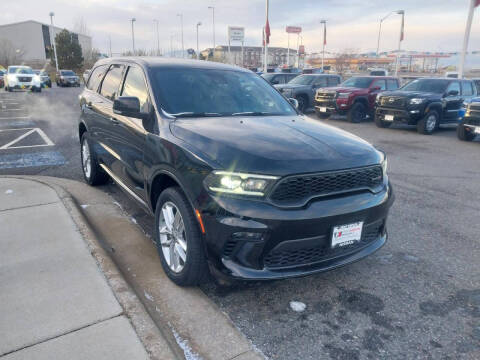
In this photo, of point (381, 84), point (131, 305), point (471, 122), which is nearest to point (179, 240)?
point (131, 305)

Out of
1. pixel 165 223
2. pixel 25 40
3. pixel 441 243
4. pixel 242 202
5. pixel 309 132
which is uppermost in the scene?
pixel 25 40

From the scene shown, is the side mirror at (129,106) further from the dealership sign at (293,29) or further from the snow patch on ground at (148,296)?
the dealership sign at (293,29)

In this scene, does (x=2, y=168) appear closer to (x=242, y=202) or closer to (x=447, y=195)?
(x=242, y=202)

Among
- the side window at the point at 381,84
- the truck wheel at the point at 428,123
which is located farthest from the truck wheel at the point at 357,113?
the truck wheel at the point at 428,123

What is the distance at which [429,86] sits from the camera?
12.6 meters

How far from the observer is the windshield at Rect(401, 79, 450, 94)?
12352 millimetres

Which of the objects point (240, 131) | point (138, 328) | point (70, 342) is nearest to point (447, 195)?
point (240, 131)

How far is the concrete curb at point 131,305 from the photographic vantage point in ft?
7.67

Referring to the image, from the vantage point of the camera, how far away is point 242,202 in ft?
8.29

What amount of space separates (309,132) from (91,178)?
12.0 feet

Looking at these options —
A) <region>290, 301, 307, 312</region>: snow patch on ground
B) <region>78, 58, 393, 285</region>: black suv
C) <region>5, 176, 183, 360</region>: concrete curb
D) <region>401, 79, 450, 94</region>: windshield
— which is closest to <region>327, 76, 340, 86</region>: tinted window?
<region>401, 79, 450, 94</region>: windshield

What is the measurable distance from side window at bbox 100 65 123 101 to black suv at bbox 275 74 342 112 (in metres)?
11.4

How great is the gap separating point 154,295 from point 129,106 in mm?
1645

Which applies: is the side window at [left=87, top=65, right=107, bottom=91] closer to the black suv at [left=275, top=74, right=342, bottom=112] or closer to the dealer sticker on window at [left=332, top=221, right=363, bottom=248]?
the dealer sticker on window at [left=332, top=221, right=363, bottom=248]
